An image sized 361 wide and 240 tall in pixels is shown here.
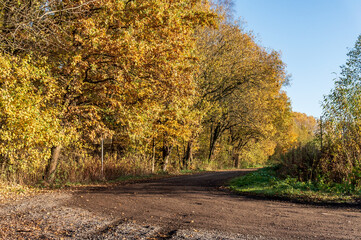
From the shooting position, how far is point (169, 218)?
22.2 feet

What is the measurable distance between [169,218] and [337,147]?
815 cm

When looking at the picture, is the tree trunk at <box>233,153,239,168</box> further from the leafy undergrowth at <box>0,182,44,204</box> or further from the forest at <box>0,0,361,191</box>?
the leafy undergrowth at <box>0,182,44,204</box>

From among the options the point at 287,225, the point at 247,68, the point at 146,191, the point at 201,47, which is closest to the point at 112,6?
the point at 146,191

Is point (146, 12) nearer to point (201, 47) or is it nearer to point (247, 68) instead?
point (201, 47)

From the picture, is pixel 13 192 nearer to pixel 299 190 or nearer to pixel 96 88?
pixel 96 88

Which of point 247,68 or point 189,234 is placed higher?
point 247,68

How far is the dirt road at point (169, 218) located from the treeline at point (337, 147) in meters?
3.02

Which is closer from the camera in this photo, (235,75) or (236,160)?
(235,75)

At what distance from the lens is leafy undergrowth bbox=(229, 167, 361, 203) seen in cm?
953

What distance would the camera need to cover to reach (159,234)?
550 centimetres

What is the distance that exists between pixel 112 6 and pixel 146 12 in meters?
1.38

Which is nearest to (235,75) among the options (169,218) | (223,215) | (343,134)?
(343,134)

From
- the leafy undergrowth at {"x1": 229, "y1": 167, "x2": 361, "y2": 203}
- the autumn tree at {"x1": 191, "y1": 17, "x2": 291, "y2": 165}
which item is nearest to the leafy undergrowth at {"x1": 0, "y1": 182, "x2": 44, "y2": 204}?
the leafy undergrowth at {"x1": 229, "y1": 167, "x2": 361, "y2": 203}

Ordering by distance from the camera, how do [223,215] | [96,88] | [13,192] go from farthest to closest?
[96,88] → [13,192] → [223,215]
